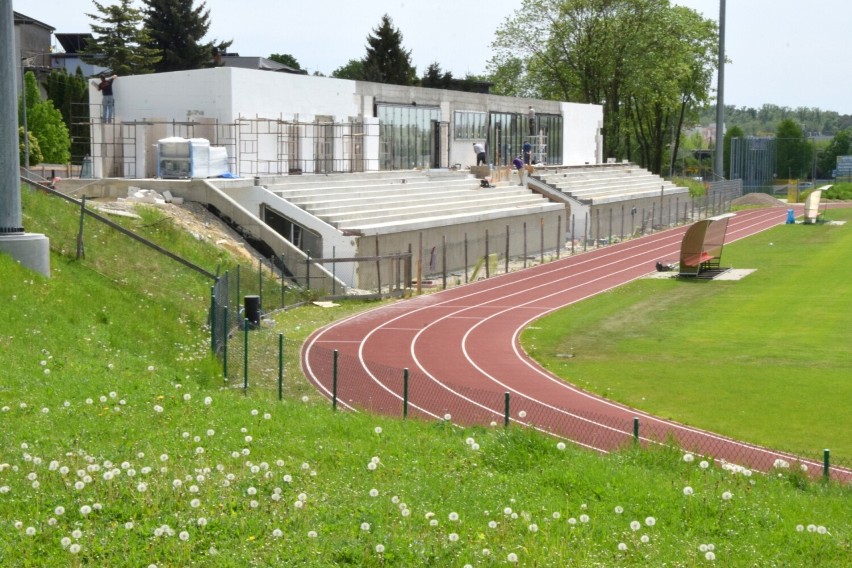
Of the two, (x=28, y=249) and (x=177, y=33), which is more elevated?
(x=177, y=33)

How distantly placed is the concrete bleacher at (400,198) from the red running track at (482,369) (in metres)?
4.31

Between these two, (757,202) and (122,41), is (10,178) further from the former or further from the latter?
(757,202)

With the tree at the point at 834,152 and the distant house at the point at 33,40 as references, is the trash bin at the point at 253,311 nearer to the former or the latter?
the distant house at the point at 33,40

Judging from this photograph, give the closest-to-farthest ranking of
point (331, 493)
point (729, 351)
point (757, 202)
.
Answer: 1. point (331, 493)
2. point (729, 351)
3. point (757, 202)

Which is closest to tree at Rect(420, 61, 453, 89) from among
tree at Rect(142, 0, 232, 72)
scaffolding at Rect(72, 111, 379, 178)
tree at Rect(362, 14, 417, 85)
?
tree at Rect(362, 14, 417, 85)

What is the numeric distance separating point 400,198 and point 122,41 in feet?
106

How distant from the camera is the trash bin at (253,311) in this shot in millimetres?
28578

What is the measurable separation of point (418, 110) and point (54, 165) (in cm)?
1991

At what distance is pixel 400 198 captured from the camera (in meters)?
46.9

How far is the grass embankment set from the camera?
9453 mm

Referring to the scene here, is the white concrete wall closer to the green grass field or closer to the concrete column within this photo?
the green grass field

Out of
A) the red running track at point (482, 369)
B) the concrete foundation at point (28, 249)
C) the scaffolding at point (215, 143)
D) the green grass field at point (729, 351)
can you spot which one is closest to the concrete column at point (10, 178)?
the concrete foundation at point (28, 249)

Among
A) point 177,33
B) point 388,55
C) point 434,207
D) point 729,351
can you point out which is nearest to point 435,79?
point 388,55

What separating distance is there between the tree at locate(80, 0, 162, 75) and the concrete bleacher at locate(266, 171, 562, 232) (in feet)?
83.6
